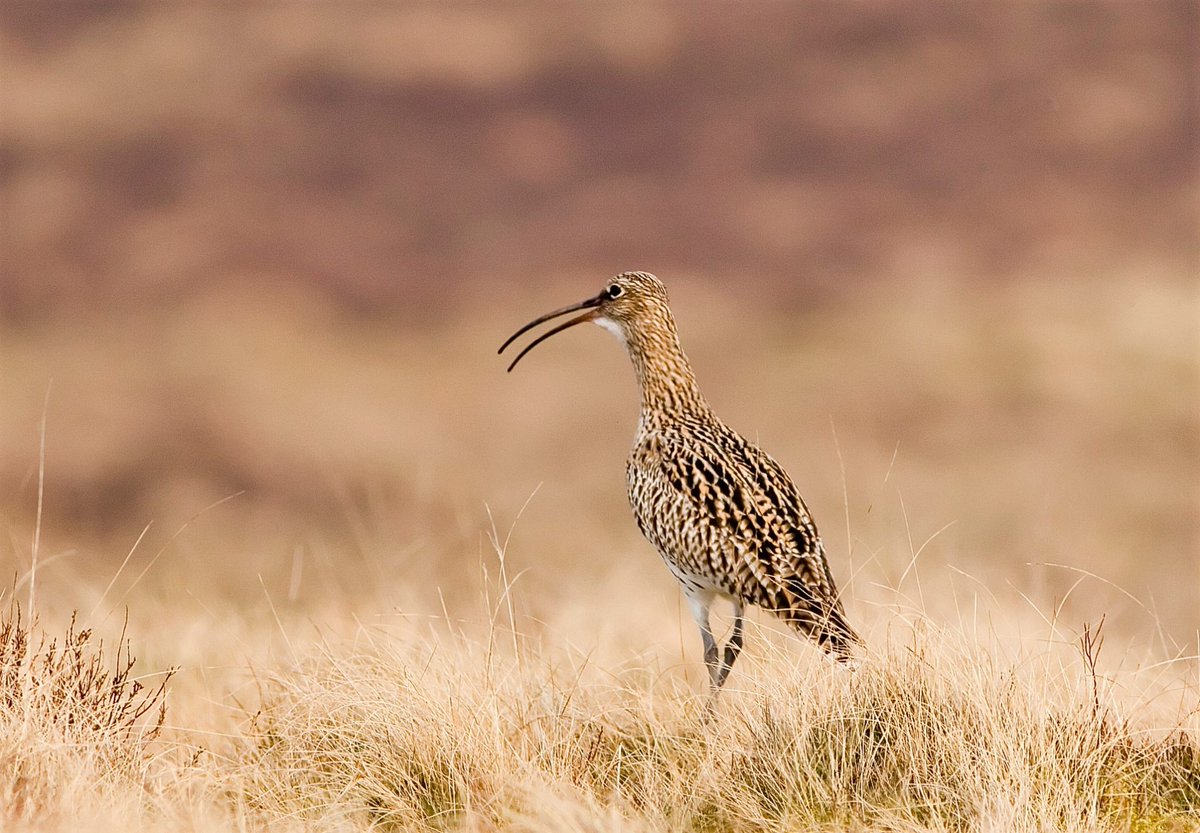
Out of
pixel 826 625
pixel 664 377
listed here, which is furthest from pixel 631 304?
pixel 826 625

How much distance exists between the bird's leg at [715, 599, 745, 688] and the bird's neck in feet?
3.36

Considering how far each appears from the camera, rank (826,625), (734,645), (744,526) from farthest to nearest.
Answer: (734,645) < (744,526) < (826,625)

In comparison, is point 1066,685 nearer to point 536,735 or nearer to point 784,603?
point 784,603

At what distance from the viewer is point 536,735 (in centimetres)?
562

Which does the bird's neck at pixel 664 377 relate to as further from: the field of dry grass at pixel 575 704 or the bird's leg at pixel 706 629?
the bird's leg at pixel 706 629

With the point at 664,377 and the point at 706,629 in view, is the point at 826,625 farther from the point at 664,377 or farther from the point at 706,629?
the point at 664,377

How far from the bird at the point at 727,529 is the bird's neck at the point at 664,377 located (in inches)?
1.1

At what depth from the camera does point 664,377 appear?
23.9ft

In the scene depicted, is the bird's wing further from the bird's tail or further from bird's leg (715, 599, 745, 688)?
bird's leg (715, 599, 745, 688)

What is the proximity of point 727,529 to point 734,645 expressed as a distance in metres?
0.58

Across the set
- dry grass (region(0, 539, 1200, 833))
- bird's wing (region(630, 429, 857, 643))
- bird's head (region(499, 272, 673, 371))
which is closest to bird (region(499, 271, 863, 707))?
bird's wing (region(630, 429, 857, 643))

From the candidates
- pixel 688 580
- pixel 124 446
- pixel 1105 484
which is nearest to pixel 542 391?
pixel 124 446

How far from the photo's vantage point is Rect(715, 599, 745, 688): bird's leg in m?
6.48

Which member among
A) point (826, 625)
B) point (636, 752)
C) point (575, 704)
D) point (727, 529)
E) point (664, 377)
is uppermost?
point (664, 377)
